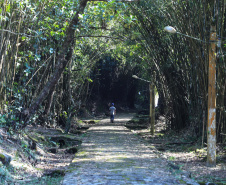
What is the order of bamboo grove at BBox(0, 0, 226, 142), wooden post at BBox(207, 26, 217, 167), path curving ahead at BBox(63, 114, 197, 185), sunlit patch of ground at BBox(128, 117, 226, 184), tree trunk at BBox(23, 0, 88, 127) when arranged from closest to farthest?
path curving ahead at BBox(63, 114, 197, 185) < sunlit patch of ground at BBox(128, 117, 226, 184) < wooden post at BBox(207, 26, 217, 167) < bamboo grove at BBox(0, 0, 226, 142) < tree trunk at BBox(23, 0, 88, 127)

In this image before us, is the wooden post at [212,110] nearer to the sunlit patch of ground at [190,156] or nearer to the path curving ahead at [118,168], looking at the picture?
the sunlit patch of ground at [190,156]

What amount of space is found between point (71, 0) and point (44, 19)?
0.87 m

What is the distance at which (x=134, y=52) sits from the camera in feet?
43.5

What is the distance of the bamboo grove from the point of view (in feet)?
22.8

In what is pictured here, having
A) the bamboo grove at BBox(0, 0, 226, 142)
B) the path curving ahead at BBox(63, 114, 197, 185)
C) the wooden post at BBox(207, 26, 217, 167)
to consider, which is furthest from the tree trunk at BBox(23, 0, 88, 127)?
the wooden post at BBox(207, 26, 217, 167)

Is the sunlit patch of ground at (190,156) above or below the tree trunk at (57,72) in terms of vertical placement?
below

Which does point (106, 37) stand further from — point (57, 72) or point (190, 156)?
point (190, 156)

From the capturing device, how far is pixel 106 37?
31.6ft

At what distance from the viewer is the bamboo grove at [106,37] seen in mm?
6958

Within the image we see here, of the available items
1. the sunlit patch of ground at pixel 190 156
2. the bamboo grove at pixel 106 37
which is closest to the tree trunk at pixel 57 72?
the bamboo grove at pixel 106 37

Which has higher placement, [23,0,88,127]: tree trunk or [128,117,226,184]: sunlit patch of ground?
[23,0,88,127]: tree trunk

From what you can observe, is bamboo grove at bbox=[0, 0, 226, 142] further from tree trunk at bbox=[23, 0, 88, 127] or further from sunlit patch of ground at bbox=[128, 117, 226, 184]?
sunlit patch of ground at bbox=[128, 117, 226, 184]

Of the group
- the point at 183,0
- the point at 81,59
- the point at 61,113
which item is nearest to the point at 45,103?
the point at 61,113

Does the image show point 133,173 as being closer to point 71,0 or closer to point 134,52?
point 71,0
